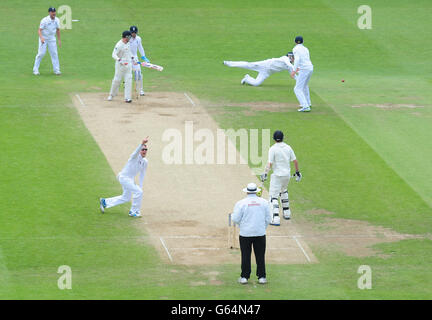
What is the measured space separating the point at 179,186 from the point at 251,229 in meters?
6.06

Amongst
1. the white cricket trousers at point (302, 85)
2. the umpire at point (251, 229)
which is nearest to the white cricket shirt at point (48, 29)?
the white cricket trousers at point (302, 85)

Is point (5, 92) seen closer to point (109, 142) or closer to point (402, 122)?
Result: point (109, 142)

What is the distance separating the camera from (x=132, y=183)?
2045 centimetres

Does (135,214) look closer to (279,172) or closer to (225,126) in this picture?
(279,172)

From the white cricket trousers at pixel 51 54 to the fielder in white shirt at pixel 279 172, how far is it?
13.9m

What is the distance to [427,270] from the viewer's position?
18.2 metres

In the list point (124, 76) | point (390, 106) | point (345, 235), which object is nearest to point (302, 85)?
point (390, 106)

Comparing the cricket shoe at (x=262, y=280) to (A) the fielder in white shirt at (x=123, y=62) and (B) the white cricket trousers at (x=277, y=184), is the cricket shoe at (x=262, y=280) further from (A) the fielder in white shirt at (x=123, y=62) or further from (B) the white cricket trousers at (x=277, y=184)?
(A) the fielder in white shirt at (x=123, y=62)

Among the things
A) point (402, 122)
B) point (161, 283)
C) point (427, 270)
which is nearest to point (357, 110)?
point (402, 122)

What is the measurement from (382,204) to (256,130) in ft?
19.3

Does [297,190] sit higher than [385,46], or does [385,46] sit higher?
[385,46]

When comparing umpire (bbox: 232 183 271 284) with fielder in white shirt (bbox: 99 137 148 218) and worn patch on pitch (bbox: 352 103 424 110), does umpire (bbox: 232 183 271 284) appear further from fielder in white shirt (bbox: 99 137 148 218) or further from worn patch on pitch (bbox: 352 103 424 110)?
worn patch on pitch (bbox: 352 103 424 110)

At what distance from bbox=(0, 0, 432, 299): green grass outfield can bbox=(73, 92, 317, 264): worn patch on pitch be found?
47 cm

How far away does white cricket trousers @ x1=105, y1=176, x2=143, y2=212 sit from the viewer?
67.0 ft
